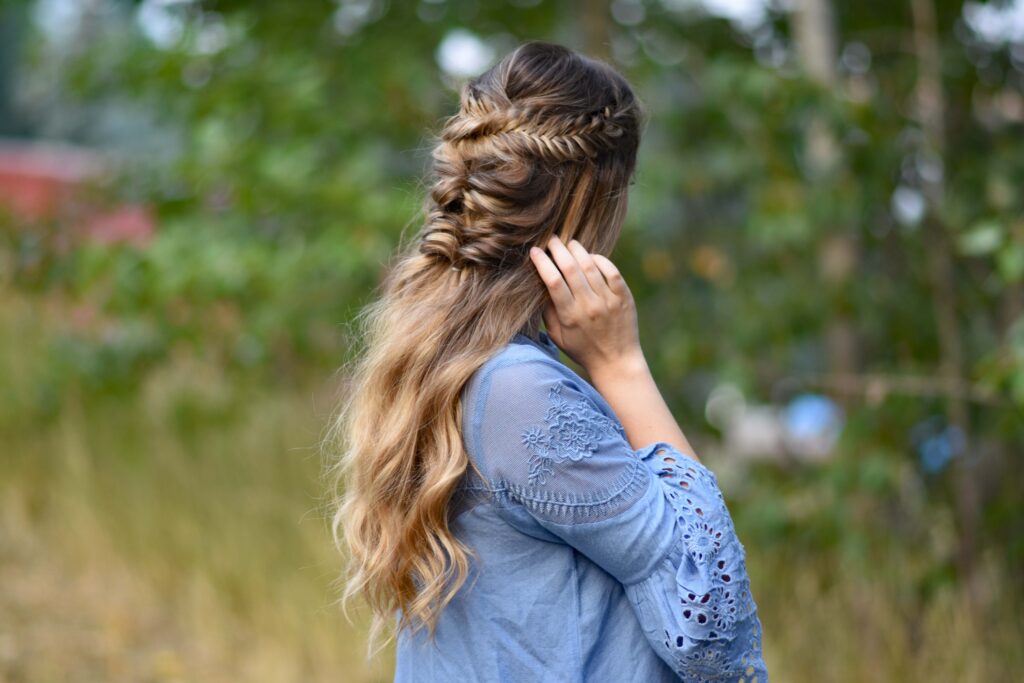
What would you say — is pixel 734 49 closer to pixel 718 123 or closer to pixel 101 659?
pixel 718 123

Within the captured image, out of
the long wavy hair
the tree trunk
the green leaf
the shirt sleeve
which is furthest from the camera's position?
the tree trunk

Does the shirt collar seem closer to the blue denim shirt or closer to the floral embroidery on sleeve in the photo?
the blue denim shirt

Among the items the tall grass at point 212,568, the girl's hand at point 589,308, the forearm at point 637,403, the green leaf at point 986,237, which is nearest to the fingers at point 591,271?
the girl's hand at point 589,308

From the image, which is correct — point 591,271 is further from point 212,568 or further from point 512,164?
point 212,568

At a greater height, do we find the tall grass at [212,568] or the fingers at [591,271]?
the fingers at [591,271]

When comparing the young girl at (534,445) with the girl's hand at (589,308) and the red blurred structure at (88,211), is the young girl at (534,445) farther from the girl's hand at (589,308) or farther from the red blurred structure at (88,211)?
the red blurred structure at (88,211)

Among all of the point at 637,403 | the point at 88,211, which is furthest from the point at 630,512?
the point at 88,211

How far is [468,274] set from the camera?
1587mm

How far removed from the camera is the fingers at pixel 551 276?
60.7 inches

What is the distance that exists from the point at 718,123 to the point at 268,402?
288 centimetres

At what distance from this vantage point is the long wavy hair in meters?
1.53

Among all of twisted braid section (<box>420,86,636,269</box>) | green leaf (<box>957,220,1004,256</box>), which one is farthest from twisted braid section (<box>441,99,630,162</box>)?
green leaf (<box>957,220,1004,256</box>)

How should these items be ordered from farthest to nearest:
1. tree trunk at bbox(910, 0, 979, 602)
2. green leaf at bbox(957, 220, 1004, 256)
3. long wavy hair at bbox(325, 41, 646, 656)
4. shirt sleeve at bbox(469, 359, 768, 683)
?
tree trunk at bbox(910, 0, 979, 602) → green leaf at bbox(957, 220, 1004, 256) → long wavy hair at bbox(325, 41, 646, 656) → shirt sleeve at bbox(469, 359, 768, 683)

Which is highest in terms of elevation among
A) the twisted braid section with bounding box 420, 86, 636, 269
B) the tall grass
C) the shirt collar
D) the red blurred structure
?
the twisted braid section with bounding box 420, 86, 636, 269
